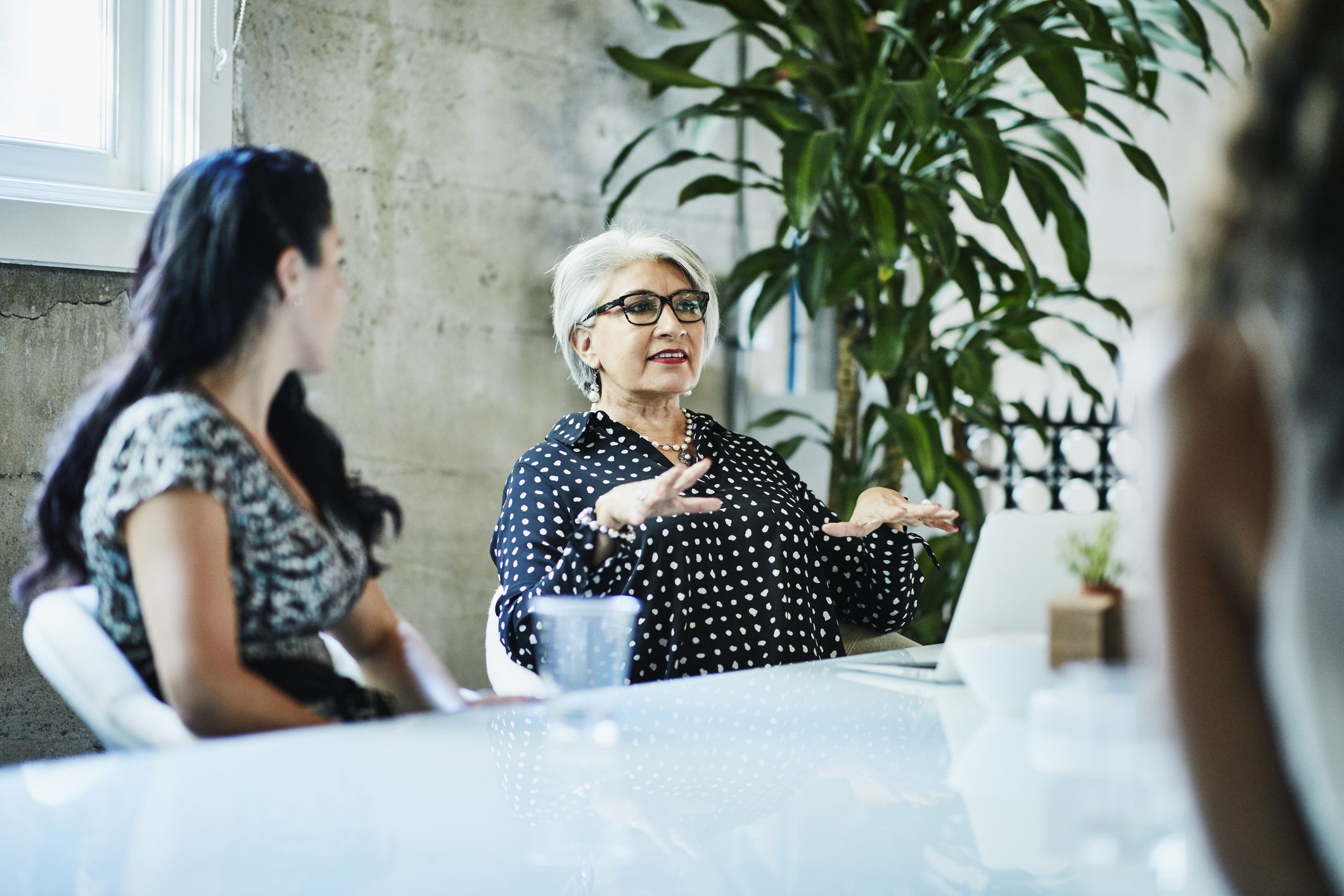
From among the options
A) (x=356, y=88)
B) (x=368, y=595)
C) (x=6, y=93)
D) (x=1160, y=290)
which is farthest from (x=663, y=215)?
(x=1160, y=290)

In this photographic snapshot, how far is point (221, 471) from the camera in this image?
1137 mm

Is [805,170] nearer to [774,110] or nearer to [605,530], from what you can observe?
[774,110]

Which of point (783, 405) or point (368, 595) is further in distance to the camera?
point (783, 405)

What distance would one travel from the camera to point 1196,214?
0.47 metres

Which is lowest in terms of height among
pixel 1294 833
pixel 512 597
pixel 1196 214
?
pixel 512 597

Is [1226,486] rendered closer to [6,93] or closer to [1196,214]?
[1196,214]

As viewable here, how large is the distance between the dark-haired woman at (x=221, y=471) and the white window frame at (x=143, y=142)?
1.05m

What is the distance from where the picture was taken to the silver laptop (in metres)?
1.31

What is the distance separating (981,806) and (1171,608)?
0.59 metres

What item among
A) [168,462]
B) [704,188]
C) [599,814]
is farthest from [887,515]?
[704,188]

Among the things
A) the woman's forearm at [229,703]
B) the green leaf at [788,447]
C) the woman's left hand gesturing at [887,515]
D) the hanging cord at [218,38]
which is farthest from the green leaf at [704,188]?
the woman's forearm at [229,703]

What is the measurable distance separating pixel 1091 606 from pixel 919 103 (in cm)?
166

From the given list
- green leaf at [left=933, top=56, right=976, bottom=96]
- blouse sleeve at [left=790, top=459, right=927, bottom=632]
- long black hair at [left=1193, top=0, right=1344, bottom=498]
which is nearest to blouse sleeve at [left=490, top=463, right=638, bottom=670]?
blouse sleeve at [left=790, top=459, right=927, bottom=632]

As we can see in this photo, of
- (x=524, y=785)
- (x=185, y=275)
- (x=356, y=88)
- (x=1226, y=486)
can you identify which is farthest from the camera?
(x=356, y=88)
